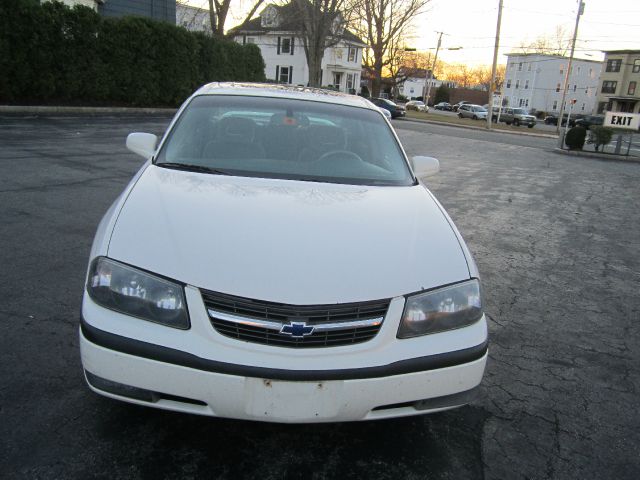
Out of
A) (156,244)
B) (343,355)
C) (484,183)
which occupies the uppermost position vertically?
(156,244)

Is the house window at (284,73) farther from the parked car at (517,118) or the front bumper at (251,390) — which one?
the front bumper at (251,390)

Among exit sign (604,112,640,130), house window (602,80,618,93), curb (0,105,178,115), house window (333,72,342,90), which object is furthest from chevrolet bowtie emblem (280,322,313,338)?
house window (602,80,618,93)

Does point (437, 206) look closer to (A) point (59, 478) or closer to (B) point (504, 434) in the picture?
(B) point (504, 434)

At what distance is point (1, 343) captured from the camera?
3127mm

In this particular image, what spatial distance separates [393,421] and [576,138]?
69.6 ft

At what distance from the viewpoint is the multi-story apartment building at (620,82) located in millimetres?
74438

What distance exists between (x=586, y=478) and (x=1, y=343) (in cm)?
323

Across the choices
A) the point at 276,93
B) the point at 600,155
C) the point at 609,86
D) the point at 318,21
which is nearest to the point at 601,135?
the point at 600,155

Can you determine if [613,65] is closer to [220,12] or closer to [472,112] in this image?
[472,112]

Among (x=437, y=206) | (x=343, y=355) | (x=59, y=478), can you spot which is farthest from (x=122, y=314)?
(x=437, y=206)

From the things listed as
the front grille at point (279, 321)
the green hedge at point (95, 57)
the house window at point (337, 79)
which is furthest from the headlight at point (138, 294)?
the house window at point (337, 79)

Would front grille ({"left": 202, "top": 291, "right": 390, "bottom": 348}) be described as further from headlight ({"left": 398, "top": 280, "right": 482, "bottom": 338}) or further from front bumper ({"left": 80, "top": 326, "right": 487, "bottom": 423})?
headlight ({"left": 398, "top": 280, "right": 482, "bottom": 338})

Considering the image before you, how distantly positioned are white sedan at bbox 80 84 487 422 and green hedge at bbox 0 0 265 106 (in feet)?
52.1

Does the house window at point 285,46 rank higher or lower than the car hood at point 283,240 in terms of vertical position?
higher
